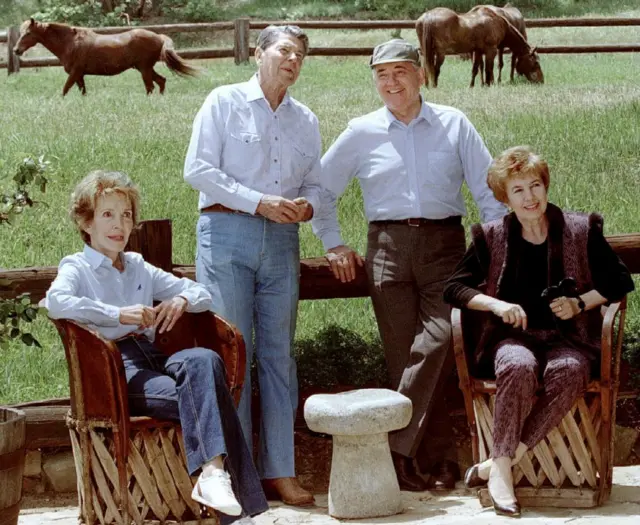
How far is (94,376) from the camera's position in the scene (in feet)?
16.2

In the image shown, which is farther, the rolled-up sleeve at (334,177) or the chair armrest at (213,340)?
the rolled-up sleeve at (334,177)

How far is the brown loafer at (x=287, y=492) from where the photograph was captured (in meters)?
5.59

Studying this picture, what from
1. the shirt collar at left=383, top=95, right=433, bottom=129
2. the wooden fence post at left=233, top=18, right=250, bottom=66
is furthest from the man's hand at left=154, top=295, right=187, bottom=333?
the wooden fence post at left=233, top=18, right=250, bottom=66

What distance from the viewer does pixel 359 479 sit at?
17.5ft

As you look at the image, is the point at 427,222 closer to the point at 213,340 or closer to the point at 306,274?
the point at 306,274

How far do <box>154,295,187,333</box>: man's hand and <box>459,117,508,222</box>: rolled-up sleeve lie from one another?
149 cm

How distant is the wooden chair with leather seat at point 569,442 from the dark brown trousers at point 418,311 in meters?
0.34

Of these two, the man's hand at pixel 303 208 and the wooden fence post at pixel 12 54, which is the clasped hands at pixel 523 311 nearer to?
the man's hand at pixel 303 208

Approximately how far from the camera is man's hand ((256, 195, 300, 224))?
5.46m

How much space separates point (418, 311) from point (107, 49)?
1451cm

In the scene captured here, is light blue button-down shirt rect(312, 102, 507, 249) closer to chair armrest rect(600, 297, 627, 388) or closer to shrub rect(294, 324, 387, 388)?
chair armrest rect(600, 297, 627, 388)

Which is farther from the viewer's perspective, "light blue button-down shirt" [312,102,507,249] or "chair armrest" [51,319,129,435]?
"light blue button-down shirt" [312,102,507,249]

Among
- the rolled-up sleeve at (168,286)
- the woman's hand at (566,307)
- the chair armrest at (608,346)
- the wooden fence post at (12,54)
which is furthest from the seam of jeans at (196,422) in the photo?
the wooden fence post at (12,54)

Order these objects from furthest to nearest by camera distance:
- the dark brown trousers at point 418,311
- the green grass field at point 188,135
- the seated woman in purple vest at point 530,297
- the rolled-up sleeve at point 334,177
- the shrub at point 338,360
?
the green grass field at point 188,135, the shrub at point 338,360, the rolled-up sleeve at point 334,177, the dark brown trousers at point 418,311, the seated woman in purple vest at point 530,297
